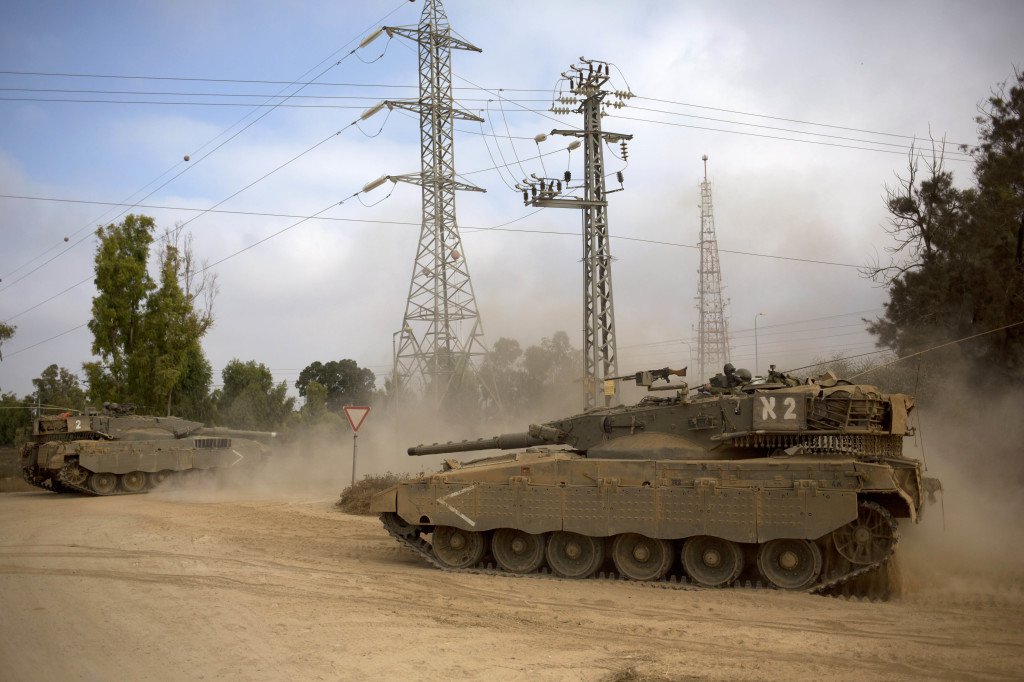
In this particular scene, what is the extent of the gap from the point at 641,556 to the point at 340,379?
160 ft

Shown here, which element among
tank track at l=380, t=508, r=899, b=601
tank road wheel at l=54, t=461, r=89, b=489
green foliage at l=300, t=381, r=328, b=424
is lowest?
tank track at l=380, t=508, r=899, b=601

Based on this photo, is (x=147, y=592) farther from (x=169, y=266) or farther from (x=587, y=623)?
(x=169, y=266)

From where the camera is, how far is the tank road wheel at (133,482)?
26062mm

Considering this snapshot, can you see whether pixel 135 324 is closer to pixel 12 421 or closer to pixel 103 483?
pixel 103 483

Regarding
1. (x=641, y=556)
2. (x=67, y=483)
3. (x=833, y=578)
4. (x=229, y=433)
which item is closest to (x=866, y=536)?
(x=833, y=578)

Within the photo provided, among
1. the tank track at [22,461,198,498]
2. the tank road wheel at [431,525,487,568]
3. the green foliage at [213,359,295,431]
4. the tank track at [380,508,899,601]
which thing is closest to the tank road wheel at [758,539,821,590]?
the tank track at [380,508,899,601]

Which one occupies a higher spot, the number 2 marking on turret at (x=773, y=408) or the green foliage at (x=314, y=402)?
the green foliage at (x=314, y=402)

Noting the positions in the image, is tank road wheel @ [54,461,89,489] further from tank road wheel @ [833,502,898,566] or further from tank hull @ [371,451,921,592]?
tank road wheel @ [833,502,898,566]

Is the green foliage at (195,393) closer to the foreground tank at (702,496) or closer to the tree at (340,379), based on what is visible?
the tree at (340,379)

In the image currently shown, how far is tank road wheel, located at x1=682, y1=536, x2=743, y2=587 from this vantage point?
11.2 meters

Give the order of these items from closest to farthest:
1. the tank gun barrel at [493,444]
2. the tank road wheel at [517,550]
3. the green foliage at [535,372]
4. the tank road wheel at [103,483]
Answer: the tank road wheel at [517,550] < the tank gun barrel at [493,444] < the tank road wheel at [103,483] < the green foliage at [535,372]

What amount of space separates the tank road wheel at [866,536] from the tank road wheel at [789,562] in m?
0.37

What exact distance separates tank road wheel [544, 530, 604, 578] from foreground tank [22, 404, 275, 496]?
1794 centimetres

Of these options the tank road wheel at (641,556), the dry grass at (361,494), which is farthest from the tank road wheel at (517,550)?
the dry grass at (361,494)
